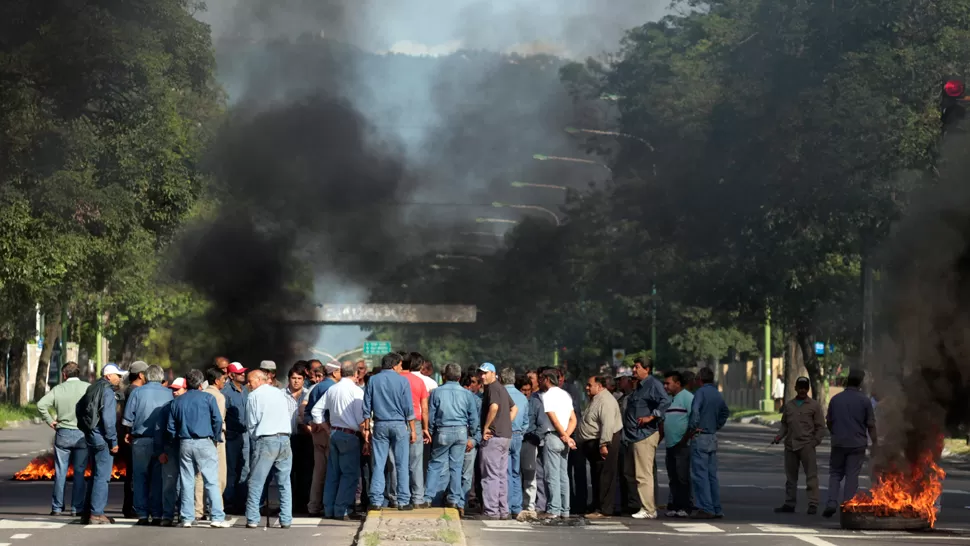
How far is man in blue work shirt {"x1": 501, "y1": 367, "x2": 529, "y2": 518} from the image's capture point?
60.3ft

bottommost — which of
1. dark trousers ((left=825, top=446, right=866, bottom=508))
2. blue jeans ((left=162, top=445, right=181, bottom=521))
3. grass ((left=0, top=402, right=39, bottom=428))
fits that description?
blue jeans ((left=162, top=445, right=181, bottom=521))

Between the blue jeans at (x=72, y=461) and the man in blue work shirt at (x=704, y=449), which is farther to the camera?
the man in blue work shirt at (x=704, y=449)

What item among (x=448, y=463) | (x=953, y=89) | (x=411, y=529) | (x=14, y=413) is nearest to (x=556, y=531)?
(x=448, y=463)

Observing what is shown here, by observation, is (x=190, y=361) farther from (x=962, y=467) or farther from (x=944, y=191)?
(x=944, y=191)

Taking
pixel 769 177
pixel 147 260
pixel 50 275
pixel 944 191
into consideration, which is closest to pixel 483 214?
pixel 147 260

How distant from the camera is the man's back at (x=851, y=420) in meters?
18.6

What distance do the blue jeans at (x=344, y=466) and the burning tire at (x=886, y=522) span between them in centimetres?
510

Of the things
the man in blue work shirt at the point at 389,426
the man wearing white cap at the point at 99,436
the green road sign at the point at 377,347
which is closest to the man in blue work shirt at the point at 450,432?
the man in blue work shirt at the point at 389,426

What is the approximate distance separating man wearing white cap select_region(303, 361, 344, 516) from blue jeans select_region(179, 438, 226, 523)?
1.52 m

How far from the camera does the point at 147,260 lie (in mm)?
47094

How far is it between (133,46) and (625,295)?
2920cm

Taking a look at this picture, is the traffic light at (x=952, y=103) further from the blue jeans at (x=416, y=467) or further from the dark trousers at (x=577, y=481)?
the blue jeans at (x=416, y=467)

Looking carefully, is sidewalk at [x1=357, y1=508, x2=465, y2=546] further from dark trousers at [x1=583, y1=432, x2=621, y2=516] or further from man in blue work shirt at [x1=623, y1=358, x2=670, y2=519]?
man in blue work shirt at [x1=623, y1=358, x2=670, y2=519]

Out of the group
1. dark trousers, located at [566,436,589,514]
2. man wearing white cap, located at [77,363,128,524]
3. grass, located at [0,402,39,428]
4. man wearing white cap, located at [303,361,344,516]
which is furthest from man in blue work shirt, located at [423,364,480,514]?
grass, located at [0,402,39,428]
